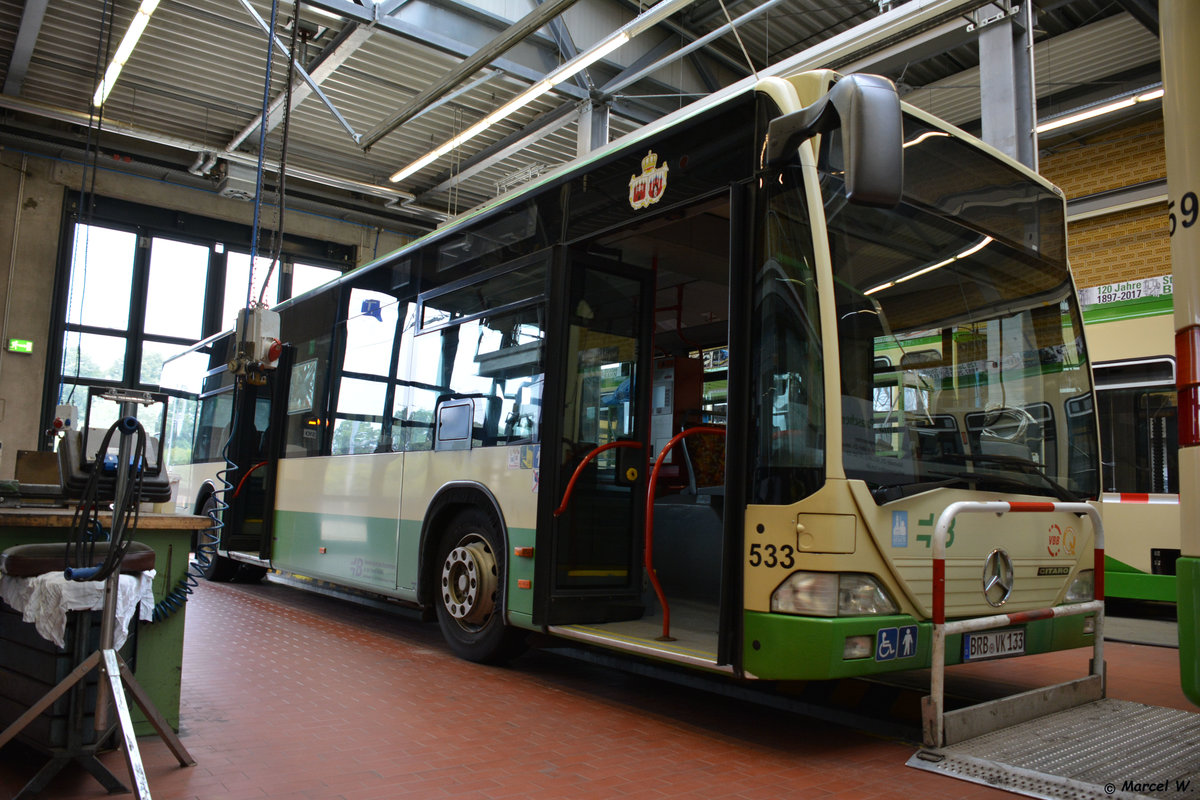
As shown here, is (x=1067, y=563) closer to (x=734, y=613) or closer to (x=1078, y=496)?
(x=1078, y=496)

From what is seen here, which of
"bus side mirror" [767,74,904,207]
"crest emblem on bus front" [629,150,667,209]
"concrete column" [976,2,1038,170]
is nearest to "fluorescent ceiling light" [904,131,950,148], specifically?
"bus side mirror" [767,74,904,207]

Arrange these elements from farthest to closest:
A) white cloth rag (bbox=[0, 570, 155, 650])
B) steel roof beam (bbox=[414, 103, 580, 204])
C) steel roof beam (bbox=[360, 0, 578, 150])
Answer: steel roof beam (bbox=[414, 103, 580, 204]) → steel roof beam (bbox=[360, 0, 578, 150]) → white cloth rag (bbox=[0, 570, 155, 650])

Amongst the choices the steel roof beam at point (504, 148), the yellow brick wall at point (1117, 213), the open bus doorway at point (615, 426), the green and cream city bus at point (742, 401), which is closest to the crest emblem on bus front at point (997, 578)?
the green and cream city bus at point (742, 401)

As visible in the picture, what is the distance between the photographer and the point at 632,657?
559 centimetres

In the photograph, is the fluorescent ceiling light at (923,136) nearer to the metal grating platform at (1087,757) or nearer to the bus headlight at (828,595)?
the bus headlight at (828,595)

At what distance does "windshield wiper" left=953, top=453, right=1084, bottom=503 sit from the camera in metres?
4.22

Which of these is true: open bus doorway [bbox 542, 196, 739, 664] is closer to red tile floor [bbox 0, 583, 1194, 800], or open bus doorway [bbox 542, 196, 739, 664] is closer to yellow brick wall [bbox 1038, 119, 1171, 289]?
red tile floor [bbox 0, 583, 1194, 800]

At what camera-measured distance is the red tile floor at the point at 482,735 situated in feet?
11.2

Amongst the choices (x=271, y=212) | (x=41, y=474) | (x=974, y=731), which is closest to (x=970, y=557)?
(x=974, y=731)

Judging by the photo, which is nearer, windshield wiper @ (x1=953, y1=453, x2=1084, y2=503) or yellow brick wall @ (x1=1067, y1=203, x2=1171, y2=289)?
windshield wiper @ (x1=953, y1=453, x2=1084, y2=503)

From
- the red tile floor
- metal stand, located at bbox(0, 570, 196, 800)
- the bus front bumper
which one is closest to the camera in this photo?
metal stand, located at bbox(0, 570, 196, 800)

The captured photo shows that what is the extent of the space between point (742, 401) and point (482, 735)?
6.29 ft

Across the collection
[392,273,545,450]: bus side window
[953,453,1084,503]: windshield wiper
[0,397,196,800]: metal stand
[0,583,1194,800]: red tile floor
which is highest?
[392,273,545,450]: bus side window

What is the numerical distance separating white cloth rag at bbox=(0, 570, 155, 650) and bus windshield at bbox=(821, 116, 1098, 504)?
9.26 feet
